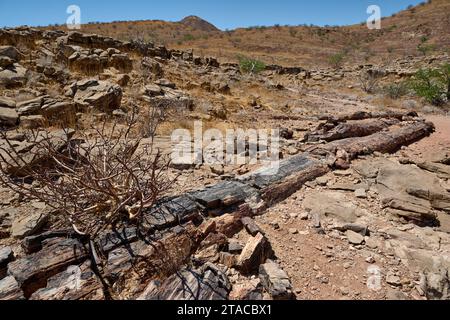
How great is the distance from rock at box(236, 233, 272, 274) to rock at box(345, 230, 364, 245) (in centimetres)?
81

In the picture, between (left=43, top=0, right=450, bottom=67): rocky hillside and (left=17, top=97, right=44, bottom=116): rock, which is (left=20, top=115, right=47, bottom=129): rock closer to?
(left=17, top=97, right=44, bottom=116): rock

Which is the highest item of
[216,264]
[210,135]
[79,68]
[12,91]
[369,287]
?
[79,68]

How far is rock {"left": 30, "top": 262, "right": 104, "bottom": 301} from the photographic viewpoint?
177 cm

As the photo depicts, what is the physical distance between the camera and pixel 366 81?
1327 centimetres

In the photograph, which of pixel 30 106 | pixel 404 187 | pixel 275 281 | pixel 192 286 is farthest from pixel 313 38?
pixel 192 286

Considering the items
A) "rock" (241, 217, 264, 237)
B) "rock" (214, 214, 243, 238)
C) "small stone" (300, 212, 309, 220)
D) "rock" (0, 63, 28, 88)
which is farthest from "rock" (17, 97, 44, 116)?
"small stone" (300, 212, 309, 220)

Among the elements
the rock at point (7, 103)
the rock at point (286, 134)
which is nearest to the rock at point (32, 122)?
the rock at point (7, 103)

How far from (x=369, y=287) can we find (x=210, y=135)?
3669 millimetres

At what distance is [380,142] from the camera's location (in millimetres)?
4902

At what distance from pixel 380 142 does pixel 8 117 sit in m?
5.74

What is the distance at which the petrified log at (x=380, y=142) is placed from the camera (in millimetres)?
4527

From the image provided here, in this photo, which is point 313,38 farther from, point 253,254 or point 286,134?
point 253,254
